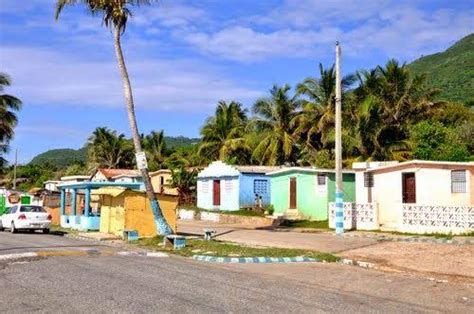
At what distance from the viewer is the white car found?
28.4 meters

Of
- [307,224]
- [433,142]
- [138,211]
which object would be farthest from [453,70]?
[138,211]

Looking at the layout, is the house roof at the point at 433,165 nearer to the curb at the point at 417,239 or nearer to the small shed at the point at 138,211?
the curb at the point at 417,239

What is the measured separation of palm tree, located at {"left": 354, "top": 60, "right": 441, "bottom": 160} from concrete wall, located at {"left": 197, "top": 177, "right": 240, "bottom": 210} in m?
8.72

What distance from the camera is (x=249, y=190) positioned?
1591 inches

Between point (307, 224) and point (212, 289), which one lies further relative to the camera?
point (307, 224)

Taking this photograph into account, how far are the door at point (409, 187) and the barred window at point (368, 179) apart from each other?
2244mm

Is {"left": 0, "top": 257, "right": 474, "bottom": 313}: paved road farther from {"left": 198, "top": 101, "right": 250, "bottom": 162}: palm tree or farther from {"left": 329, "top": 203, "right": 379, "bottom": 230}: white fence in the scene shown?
{"left": 198, "top": 101, "right": 250, "bottom": 162}: palm tree

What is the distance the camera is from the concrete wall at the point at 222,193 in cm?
4050

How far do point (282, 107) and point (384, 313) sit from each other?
129ft

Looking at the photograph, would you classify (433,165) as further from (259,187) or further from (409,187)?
(259,187)

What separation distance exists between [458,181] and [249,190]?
59.4 ft

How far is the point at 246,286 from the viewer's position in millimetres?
11359

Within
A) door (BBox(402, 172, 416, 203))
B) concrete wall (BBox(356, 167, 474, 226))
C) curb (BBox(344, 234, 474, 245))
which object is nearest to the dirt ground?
curb (BBox(344, 234, 474, 245))

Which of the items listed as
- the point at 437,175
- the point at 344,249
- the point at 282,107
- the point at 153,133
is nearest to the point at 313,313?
the point at 344,249
